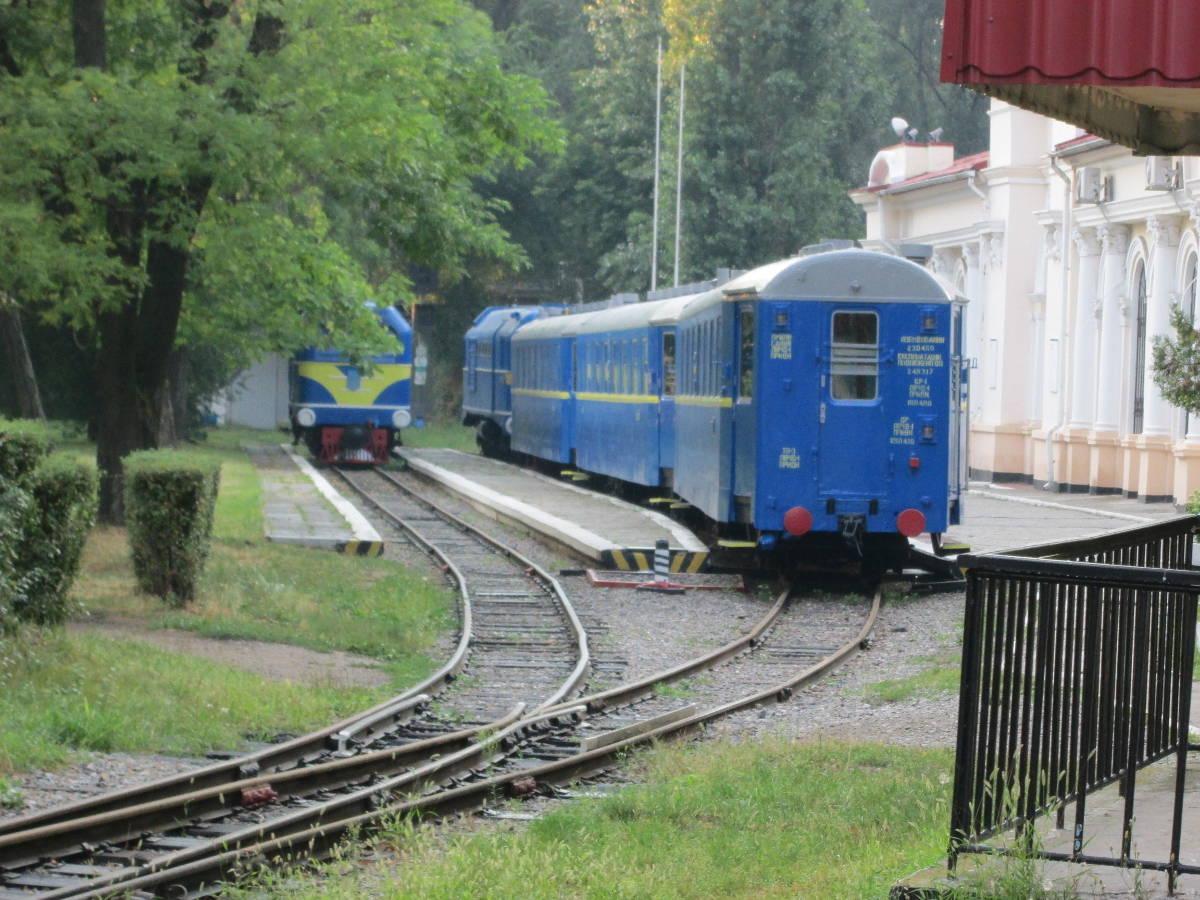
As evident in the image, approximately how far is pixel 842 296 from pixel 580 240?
4790 centimetres

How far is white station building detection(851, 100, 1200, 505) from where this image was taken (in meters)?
31.9

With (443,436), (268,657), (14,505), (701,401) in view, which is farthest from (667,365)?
(443,436)

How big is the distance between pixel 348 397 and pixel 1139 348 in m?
16.8

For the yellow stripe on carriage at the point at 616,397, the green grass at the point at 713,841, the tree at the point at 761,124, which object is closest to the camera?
the green grass at the point at 713,841

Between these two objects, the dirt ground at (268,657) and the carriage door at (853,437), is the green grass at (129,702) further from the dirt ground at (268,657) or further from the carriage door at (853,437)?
the carriage door at (853,437)

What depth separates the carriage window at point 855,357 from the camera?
60.6ft

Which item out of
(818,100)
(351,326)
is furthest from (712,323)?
(818,100)

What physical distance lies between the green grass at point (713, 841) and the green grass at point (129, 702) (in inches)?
95.0

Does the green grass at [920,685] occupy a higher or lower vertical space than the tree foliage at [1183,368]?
lower

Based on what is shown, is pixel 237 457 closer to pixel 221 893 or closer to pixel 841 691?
pixel 841 691

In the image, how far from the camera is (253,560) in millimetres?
19906

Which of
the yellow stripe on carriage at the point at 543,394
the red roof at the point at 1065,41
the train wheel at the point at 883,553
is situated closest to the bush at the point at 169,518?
the train wheel at the point at 883,553

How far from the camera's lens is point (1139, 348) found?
3400 cm

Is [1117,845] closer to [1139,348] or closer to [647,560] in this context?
[647,560]
